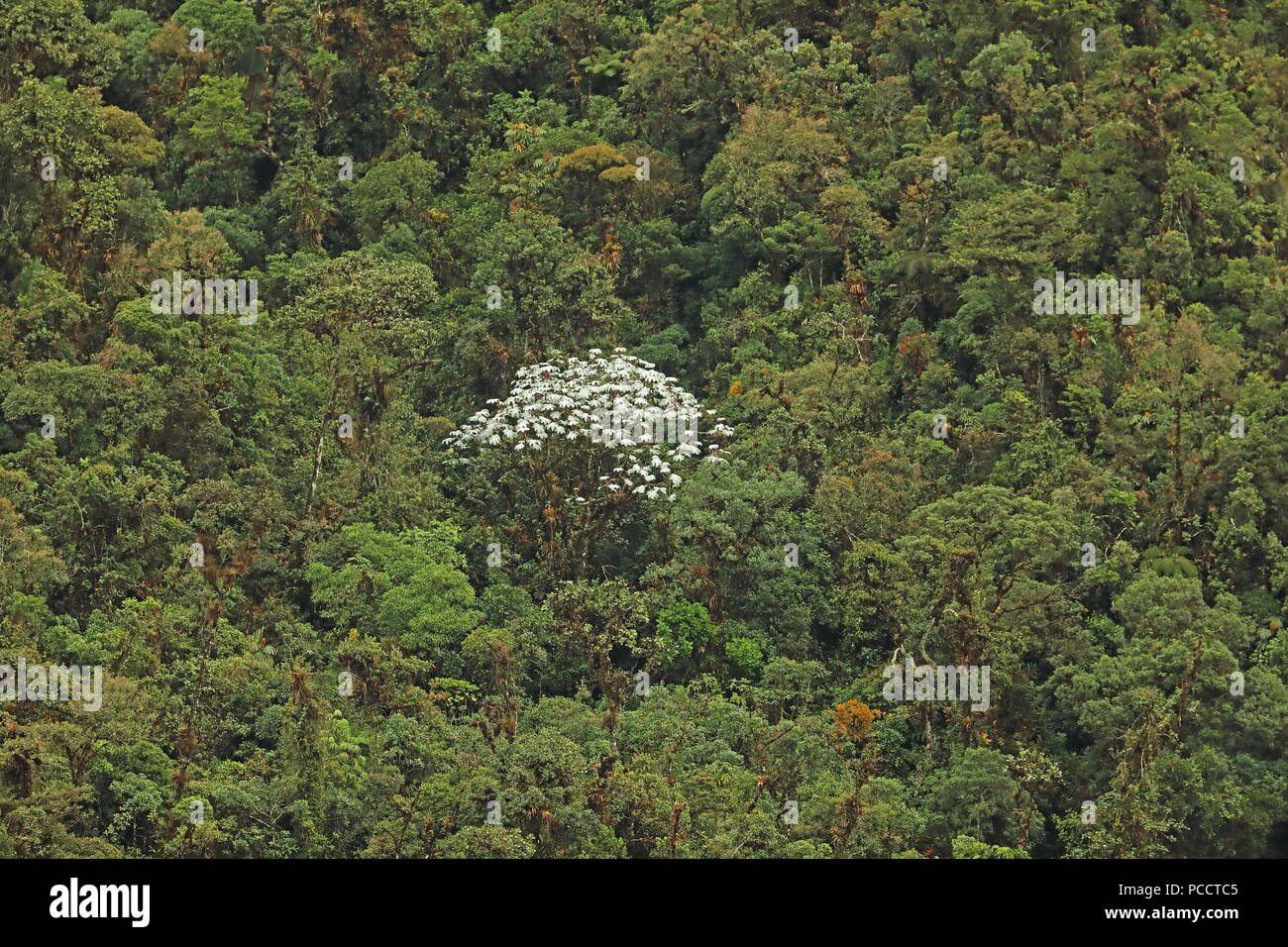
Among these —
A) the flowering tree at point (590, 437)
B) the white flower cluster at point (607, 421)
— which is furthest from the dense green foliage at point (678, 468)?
the white flower cluster at point (607, 421)

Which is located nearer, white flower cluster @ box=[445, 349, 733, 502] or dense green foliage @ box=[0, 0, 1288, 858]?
dense green foliage @ box=[0, 0, 1288, 858]

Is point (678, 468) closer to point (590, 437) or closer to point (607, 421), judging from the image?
point (607, 421)

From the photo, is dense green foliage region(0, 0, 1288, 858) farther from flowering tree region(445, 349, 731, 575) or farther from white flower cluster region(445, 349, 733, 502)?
white flower cluster region(445, 349, 733, 502)

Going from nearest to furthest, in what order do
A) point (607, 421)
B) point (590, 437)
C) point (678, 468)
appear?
1. point (590, 437)
2. point (607, 421)
3. point (678, 468)

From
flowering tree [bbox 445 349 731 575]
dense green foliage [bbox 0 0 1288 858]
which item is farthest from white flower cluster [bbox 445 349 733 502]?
dense green foliage [bbox 0 0 1288 858]

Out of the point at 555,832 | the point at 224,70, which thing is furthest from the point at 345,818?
the point at 224,70

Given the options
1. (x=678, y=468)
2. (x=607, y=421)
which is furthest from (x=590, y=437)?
(x=678, y=468)

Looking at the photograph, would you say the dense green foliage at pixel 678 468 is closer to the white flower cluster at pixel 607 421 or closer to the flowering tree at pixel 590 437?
the flowering tree at pixel 590 437
